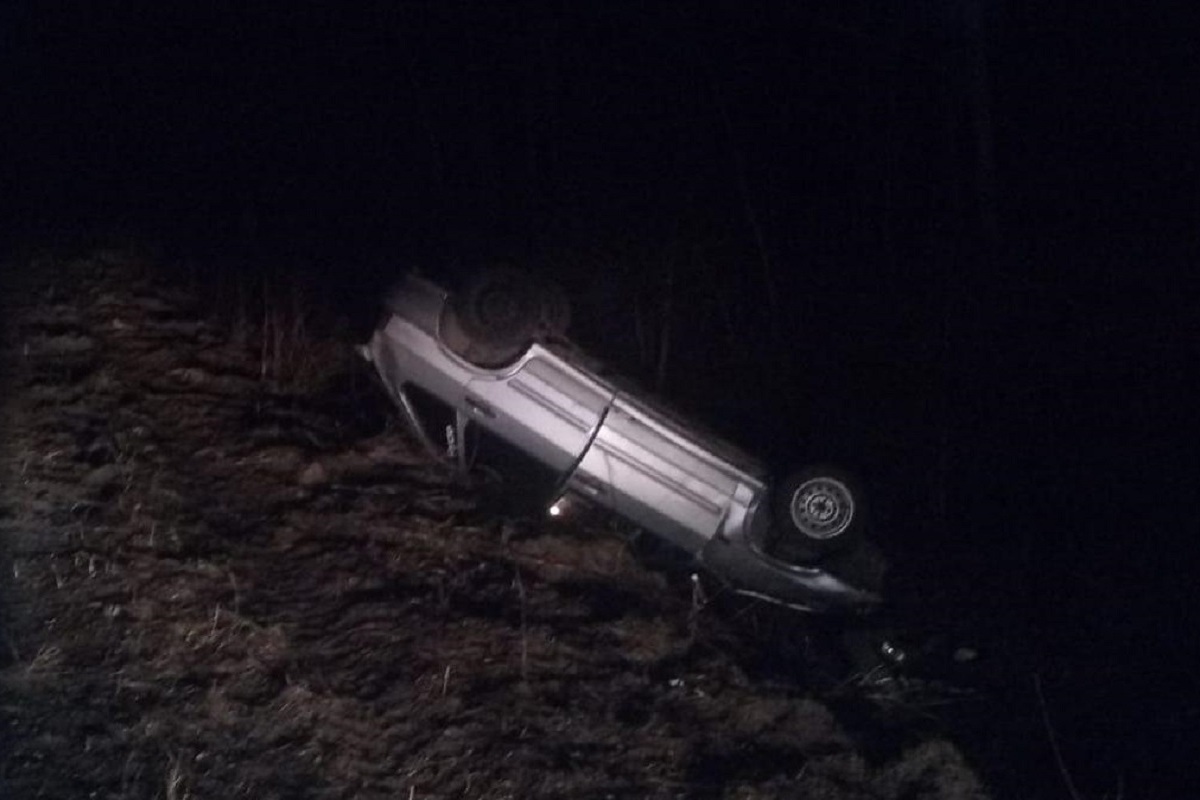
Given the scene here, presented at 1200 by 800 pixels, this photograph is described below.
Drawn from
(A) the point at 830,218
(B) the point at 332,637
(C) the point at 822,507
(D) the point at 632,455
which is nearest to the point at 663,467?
(D) the point at 632,455

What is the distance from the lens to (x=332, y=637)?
490cm

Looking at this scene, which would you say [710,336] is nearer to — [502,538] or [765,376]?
[765,376]

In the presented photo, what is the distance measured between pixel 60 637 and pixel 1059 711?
3.30 m

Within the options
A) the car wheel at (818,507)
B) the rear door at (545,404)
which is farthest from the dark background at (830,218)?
the rear door at (545,404)

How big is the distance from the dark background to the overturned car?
2.35ft

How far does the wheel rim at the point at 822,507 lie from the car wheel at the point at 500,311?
118cm

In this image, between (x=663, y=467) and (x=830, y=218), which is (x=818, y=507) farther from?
(x=830, y=218)

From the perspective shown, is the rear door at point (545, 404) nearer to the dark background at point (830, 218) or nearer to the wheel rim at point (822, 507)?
the wheel rim at point (822, 507)

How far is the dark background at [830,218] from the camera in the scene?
23.6 ft

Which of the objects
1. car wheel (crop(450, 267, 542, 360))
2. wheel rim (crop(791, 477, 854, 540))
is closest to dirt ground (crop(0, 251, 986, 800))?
wheel rim (crop(791, 477, 854, 540))

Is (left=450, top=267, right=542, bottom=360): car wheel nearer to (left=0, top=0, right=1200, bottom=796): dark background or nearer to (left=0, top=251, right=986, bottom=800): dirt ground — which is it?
(left=0, top=251, right=986, bottom=800): dirt ground

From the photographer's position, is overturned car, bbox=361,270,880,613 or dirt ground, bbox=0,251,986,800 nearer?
dirt ground, bbox=0,251,986,800

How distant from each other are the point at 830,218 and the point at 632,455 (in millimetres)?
2740

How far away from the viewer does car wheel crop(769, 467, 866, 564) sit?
575 centimetres
